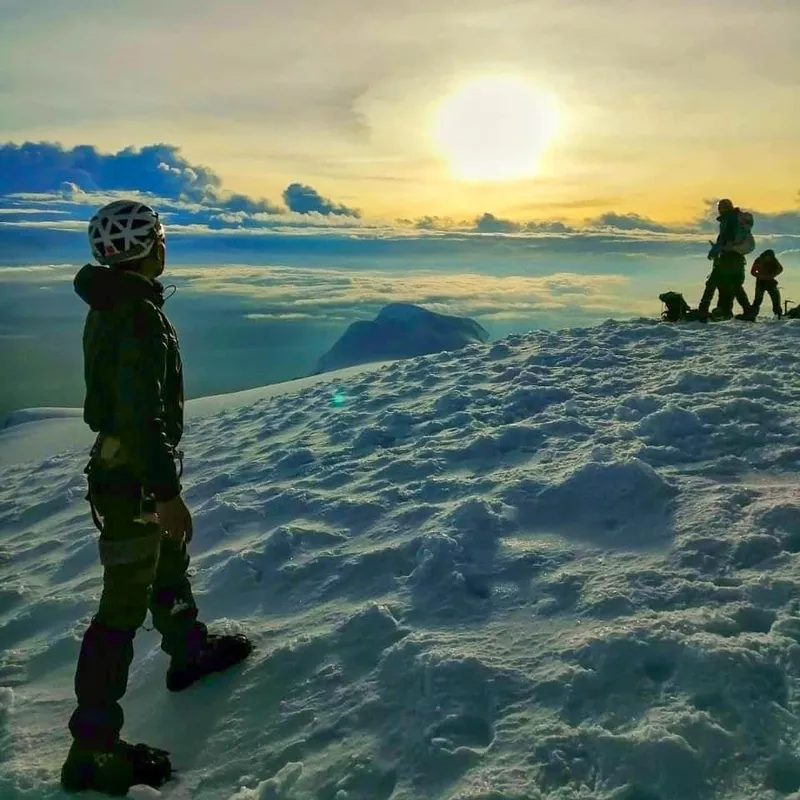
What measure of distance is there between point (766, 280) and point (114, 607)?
13925 mm

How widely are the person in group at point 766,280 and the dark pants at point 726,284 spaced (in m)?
0.22

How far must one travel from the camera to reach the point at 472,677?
151 inches

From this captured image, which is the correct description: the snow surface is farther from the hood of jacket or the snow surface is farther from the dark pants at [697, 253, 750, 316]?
the dark pants at [697, 253, 750, 316]

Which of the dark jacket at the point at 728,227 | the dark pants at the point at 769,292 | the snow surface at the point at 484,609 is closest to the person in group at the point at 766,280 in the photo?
the dark pants at the point at 769,292

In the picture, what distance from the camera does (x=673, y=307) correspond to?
1461cm

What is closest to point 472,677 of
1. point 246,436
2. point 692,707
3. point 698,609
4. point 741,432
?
point 692,707

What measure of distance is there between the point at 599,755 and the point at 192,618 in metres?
2.40

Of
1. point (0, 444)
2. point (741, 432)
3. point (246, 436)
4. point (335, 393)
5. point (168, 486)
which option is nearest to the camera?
point (168, 486)

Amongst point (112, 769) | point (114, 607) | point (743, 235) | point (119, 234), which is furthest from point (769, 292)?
point (112, 769)

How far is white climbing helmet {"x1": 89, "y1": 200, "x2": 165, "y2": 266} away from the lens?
368 centimetres

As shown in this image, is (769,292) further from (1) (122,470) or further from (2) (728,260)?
(1) (122,470)

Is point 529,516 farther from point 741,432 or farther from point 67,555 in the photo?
point 67,555

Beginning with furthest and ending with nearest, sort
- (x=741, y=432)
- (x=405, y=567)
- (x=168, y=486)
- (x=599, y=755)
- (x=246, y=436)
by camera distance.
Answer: (x=246, y=436) → (x=741, y=432) → (x=405, y=567) → (x=168, y=486) → (x=599, y=755)

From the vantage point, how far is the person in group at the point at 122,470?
3521 millimetres
